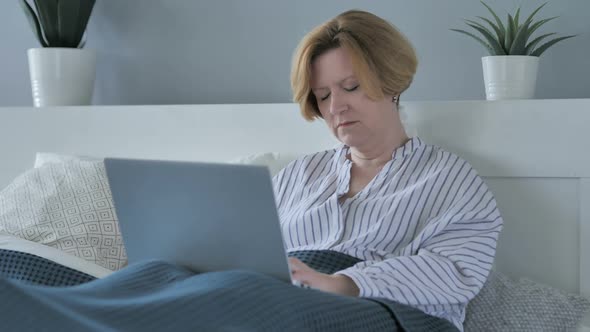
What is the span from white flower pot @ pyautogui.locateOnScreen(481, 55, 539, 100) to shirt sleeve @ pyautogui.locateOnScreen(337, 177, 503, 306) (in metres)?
0.41

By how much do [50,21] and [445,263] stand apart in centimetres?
150

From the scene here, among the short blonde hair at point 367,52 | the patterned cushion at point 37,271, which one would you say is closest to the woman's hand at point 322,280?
the short blonde hair at point 367,52

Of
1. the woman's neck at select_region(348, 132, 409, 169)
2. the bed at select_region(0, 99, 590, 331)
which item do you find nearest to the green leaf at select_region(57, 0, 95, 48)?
the bed at select_region(0, 99, 590, 331)

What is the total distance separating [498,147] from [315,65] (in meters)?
0.48

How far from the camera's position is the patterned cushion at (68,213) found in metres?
2.08

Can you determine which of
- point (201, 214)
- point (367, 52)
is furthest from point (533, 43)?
point (201, 214)

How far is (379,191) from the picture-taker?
1857 millimetres

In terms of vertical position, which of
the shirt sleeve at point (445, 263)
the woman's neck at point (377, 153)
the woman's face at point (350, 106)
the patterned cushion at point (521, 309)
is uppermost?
the woman's face at point (350, 106)

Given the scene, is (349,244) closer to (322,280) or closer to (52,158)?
(322,280)

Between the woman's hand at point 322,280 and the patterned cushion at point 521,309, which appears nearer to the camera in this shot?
the woman's hand at point 322,280

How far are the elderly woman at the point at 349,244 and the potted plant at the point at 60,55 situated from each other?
810 mm

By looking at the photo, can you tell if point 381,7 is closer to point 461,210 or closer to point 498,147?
point 498,147

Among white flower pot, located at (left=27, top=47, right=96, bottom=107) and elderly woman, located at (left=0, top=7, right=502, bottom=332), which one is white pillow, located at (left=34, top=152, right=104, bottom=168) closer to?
white flower pot, located at (left=27, top=47, right=96, bottom=107)

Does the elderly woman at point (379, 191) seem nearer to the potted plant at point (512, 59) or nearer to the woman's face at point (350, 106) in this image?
the woman's face at point (350, 106)
